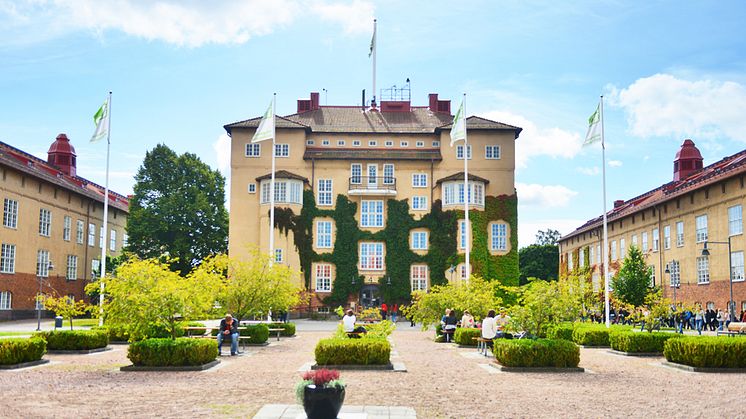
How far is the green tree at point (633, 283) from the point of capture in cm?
4756

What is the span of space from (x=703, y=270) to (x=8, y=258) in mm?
46423

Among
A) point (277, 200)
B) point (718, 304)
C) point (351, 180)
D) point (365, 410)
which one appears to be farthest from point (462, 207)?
point (365, 410)

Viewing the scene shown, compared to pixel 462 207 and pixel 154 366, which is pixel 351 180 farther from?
pixel 154 366

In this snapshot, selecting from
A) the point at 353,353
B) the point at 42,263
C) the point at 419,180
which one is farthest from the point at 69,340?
the point at 419,180

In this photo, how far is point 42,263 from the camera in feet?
171

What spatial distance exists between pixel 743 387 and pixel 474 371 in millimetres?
6632

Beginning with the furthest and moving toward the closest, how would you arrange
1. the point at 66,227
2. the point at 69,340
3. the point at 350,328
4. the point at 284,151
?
1. the point at 284,151
2. the point at 66,227
3. the point at 69,340
4. the point at 350,328

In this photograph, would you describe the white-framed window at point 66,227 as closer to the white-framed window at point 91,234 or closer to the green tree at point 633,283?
the white-framed window at point 91,234

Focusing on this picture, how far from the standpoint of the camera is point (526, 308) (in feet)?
69.5

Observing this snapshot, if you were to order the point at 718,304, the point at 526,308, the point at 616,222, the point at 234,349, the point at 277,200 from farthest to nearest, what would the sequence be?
the point at 616,222 < the point at 277,200 < the point at 718,304 < the point at 234,349 < the point at 526,308

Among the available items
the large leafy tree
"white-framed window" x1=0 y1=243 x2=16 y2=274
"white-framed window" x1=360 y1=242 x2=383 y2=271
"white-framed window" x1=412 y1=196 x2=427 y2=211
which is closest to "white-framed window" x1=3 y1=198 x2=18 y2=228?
"white-framed window" x1=0 y1=243 x2=16 y2=274

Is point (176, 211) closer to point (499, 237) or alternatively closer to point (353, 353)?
point (499, 237)

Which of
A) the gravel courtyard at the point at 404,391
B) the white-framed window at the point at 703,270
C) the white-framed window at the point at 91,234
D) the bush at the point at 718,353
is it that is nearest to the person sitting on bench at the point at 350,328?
the gravel courtyard at the point at 404,391

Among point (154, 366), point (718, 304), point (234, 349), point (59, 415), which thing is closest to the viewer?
point (59, 415)
